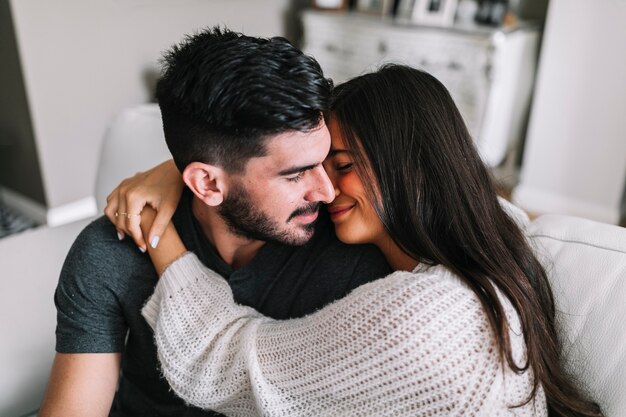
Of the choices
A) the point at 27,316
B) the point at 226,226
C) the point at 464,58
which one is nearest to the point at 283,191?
the point at 226,226

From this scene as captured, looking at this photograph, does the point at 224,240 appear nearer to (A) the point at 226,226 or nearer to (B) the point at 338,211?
(A) the point at 226,226

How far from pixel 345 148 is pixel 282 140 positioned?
0.15 metres

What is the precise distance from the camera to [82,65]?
2.96 metres

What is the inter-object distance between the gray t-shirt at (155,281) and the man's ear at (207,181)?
140 mm

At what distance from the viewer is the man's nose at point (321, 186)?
107 cm

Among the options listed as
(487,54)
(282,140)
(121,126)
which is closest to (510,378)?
(282,140)

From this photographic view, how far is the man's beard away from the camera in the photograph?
111 cm

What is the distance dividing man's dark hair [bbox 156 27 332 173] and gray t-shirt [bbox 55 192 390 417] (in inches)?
9.1

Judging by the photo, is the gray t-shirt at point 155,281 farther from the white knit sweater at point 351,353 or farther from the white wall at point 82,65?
the white wall at point 82,65

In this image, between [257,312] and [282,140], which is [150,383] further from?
[282,140]

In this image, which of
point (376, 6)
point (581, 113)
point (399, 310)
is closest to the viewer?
point (399, 310)

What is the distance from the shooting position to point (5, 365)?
1216 mm

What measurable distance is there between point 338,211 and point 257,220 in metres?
0.16

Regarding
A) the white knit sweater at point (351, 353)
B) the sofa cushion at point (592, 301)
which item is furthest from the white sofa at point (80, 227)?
the white knit sweater at point (351, 353)
